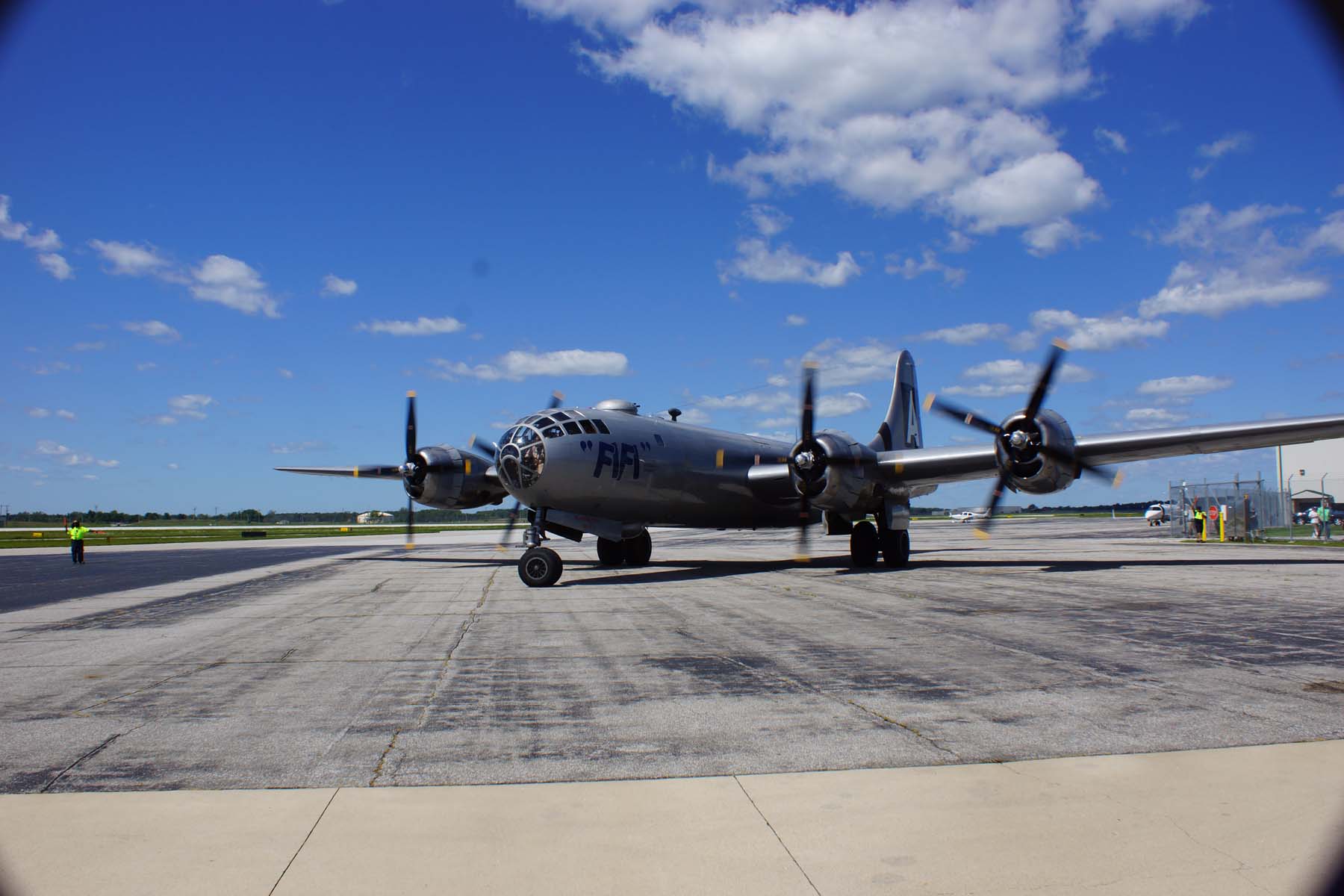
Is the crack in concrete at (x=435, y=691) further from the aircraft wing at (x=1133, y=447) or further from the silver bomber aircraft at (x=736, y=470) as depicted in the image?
the aircraft wing at (x=1133, y=447)

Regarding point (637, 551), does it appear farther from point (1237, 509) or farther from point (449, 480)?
point (1237, 509)

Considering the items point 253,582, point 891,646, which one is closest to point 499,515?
point 253,582

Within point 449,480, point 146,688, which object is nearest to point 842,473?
point 449,480

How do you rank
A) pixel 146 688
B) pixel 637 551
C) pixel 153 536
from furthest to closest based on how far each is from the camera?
1. pixel 153 536
2. pixel 637 551
3. pixel 146 688

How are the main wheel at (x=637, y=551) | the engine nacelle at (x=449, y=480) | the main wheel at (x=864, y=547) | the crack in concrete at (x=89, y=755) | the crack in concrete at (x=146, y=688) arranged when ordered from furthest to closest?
the engine nacelle at (x=449, y=480) < the main wheel at (x=637, y=551) < the main wheel at (x=864, y=547) < the crack in concrete at (x=146, y=688) < the crack in concrete at (x=89, y=755)

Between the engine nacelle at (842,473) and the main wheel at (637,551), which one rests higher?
the engine nacelle at (842,473)

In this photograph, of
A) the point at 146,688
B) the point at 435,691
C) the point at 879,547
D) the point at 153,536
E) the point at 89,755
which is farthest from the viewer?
the point at 153,536

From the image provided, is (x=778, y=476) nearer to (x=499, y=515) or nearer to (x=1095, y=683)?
(x=1095, y=683)

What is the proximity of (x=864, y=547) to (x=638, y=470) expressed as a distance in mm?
7732

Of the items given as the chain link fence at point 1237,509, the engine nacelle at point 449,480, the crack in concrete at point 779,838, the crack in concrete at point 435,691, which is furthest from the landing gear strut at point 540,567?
the chain link fence at point 1237,509

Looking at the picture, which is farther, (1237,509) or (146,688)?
(1237,509)

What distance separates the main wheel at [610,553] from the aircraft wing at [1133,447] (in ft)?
28.9

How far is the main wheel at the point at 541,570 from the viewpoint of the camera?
19.7 metres

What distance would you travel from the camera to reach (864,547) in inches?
993
